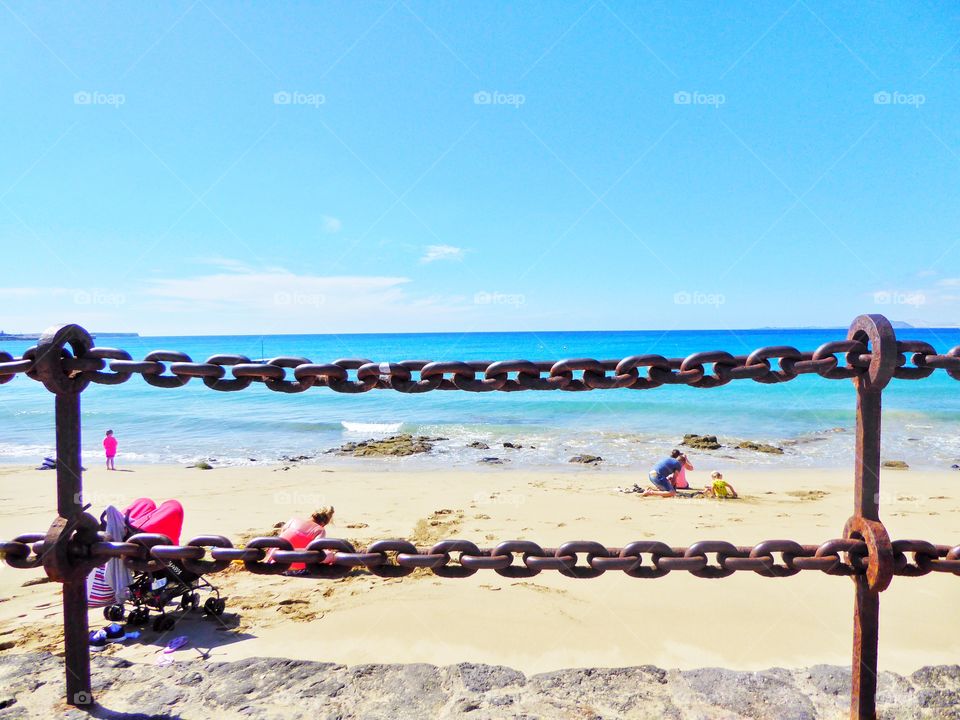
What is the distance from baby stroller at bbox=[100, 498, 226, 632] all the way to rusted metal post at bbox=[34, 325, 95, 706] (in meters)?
1.34

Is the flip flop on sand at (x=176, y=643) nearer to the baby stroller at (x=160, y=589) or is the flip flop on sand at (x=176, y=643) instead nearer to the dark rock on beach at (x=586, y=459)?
the baby stroller at (x=160, y=589)

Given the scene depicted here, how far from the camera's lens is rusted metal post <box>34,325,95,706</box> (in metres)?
1.71

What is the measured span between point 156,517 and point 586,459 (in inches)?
412

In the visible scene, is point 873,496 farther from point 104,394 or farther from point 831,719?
point 104,394

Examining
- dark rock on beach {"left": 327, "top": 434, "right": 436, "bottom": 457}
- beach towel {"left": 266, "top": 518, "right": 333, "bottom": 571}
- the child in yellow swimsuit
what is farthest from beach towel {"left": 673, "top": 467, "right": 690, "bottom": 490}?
dark rock on beach {"left": 327, "top": 434, "right": 436, "bottom": 457}

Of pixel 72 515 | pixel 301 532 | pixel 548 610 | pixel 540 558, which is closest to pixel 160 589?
pixel 301 532

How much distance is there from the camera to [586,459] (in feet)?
43.4

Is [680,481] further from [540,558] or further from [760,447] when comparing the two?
[540,558]

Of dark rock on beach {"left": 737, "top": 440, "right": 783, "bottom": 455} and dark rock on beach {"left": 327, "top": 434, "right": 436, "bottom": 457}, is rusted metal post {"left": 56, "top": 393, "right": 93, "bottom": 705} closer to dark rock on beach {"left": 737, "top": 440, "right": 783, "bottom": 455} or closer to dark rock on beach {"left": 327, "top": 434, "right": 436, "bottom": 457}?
dark rock on beach {"left": 327, "top": 434, "right": 436, "bottom": 457}

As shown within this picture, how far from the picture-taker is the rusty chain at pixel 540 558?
1.64 metres

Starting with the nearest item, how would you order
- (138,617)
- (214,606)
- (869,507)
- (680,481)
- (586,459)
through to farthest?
(869,507)
(138,617)
(214,606)
(680,481)
(586,459)

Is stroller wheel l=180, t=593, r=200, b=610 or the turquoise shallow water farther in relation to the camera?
the turquoise shallow water

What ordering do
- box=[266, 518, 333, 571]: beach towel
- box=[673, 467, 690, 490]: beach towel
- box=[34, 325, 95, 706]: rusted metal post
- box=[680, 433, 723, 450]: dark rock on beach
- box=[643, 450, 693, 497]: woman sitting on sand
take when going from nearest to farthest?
1. box=[34, 325, 95, 706]: rusted metal post
2. box=[266, 518, 333, 571]: beach towel
3. box=[643, 450, 693, 497]: woman sitting on sand
4. box=[673, 467, 690, 490]: beach towel
5. box=[680, 433, 723, 450]: dark rock on beach

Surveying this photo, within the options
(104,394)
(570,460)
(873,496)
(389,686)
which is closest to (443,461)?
(570,460)
